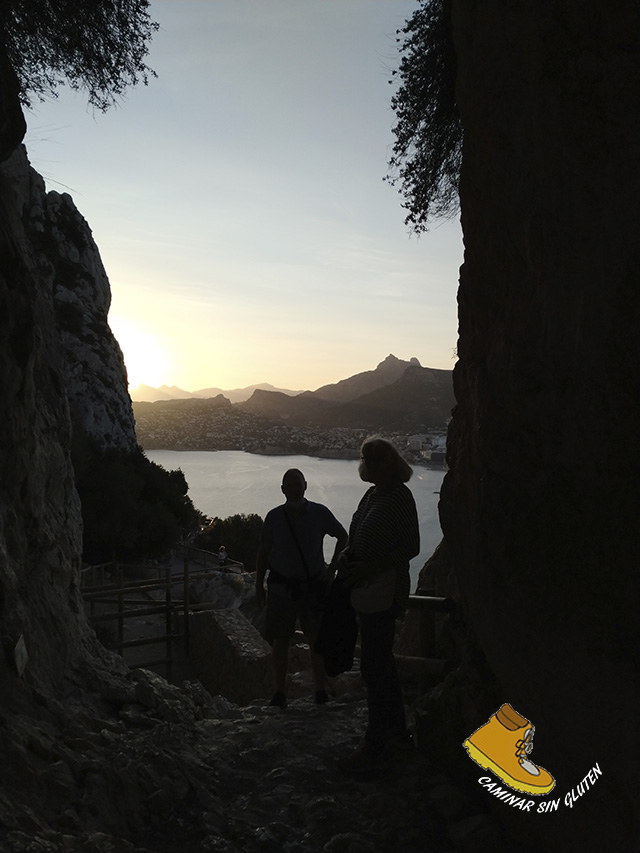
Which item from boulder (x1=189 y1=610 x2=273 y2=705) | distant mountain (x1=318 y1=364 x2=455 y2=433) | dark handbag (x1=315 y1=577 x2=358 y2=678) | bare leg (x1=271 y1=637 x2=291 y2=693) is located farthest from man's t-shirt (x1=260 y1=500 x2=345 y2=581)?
distant mountain (x1=318 y1=364 x2=455 y2=433)

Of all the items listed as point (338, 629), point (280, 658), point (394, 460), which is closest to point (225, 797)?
point (338, 629)

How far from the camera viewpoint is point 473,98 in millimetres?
3285

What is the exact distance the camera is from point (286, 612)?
16.0ft

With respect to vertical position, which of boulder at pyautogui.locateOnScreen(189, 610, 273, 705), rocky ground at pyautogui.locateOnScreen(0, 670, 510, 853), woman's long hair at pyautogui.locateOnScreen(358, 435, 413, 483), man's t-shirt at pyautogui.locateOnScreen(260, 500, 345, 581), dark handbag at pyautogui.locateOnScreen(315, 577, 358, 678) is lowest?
boulder at pyautogui.locateOnScreen(189, 610, 273, 705)

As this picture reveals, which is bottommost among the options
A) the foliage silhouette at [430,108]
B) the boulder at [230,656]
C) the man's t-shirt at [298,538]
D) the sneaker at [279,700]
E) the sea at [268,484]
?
the sea at [268,484]

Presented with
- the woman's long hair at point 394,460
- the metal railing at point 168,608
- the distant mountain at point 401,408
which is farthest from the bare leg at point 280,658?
the distant mountain at point 401,408

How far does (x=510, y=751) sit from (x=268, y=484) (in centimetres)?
7683

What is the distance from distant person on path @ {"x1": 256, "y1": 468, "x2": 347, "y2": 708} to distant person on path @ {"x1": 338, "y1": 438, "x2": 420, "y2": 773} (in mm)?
924

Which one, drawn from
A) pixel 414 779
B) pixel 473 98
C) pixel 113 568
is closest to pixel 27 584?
pixel 414 779

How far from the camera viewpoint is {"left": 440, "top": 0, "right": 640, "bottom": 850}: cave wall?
7.89 ft

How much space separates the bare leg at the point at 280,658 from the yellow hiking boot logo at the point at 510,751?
1.81 meters

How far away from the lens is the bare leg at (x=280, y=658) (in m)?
4.96

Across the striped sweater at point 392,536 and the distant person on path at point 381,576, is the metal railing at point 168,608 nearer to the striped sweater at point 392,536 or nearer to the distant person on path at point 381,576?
the distant person on path at point 381,576

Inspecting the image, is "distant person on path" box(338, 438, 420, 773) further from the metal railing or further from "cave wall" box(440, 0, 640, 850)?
the metal railing
